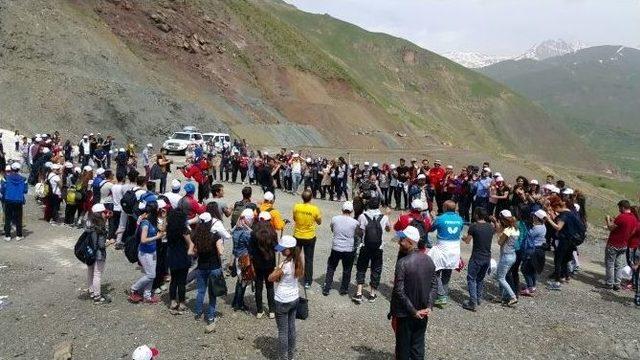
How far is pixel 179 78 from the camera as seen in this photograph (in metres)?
50.9

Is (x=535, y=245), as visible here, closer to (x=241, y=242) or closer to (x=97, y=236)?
(x=241, y=242)

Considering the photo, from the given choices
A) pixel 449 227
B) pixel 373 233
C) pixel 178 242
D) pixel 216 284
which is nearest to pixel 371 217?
pixel 373 233

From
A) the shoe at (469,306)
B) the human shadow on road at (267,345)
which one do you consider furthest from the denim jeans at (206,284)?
the shoe at (469,306)

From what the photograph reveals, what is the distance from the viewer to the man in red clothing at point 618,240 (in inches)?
469

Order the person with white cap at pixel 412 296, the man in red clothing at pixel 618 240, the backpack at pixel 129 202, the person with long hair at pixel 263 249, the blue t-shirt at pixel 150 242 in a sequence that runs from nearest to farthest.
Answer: the person with white cap at pixel 412 296
the person with long hair at pixel 263 249
the blue t-shirt at pixel 150 242
the backpack at pixel 129 202
the man in red clothing at pixel 618 240

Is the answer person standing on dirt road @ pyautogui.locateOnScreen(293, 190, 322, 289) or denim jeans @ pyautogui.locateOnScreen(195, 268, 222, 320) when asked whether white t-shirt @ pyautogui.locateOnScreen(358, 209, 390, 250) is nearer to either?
person standing on dirt road @ pyautogui.locateOnScreen(293, 190, 322, 289)

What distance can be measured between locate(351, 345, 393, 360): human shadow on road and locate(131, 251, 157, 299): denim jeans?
3693mm

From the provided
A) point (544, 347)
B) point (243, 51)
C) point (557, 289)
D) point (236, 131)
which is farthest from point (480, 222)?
point (243, 51)

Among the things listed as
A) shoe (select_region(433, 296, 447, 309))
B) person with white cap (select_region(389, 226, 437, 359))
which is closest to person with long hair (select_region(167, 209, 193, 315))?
person with white cap (select_region(389, 226, 437, 359))

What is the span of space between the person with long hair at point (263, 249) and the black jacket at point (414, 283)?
2246 millimetres

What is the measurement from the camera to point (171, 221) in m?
8.95

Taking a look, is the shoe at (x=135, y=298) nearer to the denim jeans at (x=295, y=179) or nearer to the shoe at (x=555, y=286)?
the shoe at (x=555, y=286)

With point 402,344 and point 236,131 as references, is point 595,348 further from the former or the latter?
point 236,131

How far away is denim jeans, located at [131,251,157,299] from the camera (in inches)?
371
